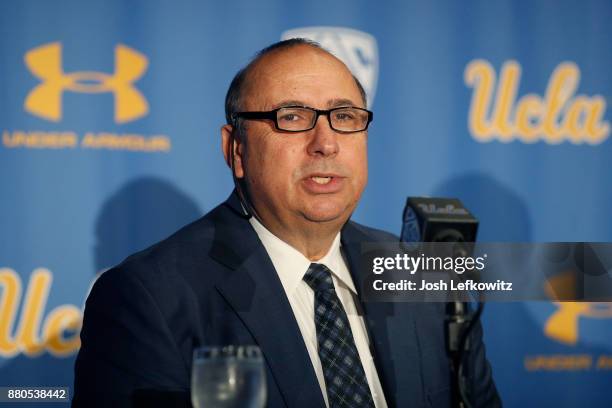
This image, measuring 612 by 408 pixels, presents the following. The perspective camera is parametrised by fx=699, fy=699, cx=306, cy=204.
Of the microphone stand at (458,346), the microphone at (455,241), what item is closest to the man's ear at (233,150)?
the microphone at (455,241)

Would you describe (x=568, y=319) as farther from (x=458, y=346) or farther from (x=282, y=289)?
(x=458, y=346)

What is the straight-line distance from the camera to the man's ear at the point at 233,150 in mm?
2020

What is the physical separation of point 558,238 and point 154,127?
181 centimetres

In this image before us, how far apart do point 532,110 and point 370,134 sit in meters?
0.74

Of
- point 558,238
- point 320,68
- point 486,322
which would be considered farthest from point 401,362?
point 558,238

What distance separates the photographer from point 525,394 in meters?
3.02

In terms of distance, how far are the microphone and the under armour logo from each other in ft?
6.01

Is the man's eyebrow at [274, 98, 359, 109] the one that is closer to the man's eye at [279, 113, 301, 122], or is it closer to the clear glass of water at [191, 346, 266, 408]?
the man's eye at [279, 113, 301, 122]

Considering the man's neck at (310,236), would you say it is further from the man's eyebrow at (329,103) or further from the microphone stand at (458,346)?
the microphone stand at (458,346)

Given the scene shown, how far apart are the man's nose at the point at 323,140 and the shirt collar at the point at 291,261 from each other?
27 centimetres

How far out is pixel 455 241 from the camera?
1.17 m

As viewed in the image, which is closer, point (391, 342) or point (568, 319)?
point (391, 342)

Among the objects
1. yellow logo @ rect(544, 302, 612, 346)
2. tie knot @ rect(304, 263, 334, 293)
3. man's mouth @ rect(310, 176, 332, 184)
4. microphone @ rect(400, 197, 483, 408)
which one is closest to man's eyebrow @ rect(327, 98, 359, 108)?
man's mouth @ rect(310, 176, 332, 184)

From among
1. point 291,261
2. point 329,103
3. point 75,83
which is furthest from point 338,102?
point 75,83
